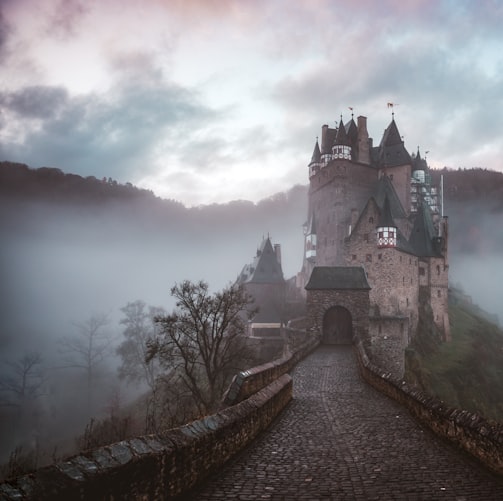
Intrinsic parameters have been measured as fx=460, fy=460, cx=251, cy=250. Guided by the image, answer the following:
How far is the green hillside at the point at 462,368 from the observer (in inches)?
1474

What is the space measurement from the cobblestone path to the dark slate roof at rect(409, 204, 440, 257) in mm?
45647

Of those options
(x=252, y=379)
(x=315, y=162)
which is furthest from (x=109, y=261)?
(x=252, y=379)

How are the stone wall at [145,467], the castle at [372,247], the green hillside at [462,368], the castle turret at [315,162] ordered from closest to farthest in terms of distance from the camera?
1. the stone wall at [145,467]
2. the castle at [372,247]
3. the green hillside at [462,368]
4. the castle turret at [315,162]

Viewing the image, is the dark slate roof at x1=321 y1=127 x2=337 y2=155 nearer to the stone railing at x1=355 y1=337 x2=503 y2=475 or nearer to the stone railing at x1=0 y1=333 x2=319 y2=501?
the stone railing at x1=355 y1=337 x2=503 y2=475

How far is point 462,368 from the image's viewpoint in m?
43.1

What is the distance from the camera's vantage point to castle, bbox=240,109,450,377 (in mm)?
31906

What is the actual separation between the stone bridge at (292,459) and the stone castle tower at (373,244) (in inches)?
802

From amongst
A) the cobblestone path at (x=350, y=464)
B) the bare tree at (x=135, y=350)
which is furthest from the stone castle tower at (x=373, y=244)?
the bare tree at (x=135, y=350)

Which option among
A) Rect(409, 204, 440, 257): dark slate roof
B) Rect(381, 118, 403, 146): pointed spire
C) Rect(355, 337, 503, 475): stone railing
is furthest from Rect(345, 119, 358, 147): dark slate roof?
Rect(355, 337, 503, 475): stone railing

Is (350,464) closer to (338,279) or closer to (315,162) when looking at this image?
(338,279)

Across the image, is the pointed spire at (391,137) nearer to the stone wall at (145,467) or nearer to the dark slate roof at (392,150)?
the dark slate roof at (392,150)

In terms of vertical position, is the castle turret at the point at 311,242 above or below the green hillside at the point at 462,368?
above

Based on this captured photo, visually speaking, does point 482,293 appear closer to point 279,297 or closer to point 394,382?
point 279,297

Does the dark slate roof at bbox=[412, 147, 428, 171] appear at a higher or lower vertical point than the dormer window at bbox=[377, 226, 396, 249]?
higher
